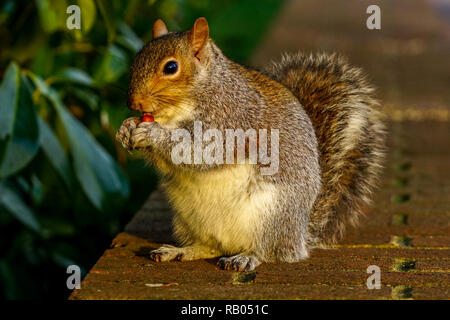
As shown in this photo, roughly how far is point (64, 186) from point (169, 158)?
619 mm

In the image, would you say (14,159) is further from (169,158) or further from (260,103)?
(260,103)

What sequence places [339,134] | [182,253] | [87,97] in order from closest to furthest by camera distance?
[182,253] → [339,134] → [87,97]

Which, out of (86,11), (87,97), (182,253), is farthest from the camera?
→ (87,97)

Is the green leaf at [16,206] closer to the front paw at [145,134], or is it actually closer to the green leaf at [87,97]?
the green leaf at [87,97]

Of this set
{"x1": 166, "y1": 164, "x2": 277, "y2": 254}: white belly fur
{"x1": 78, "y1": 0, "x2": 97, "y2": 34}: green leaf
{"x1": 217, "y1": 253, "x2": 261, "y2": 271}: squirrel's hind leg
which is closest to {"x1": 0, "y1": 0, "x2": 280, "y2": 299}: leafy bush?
{"x1": 78, "y1": 0, "x2": 97, "y2": 34}: green leaf

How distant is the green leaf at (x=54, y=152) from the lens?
250 centimetres

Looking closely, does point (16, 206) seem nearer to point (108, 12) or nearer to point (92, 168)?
point (92, 168)

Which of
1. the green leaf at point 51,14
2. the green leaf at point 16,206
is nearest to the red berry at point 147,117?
the green leaf at point 51,14

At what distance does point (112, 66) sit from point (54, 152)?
63cm

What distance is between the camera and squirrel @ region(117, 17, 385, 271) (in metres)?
2.07

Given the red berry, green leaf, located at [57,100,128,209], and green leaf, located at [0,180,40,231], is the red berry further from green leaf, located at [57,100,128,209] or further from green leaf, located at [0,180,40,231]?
green leaf, located at [0,180,40,231]

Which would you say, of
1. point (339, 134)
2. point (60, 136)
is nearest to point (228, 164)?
point (339, 134)

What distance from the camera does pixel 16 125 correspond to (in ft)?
7.54

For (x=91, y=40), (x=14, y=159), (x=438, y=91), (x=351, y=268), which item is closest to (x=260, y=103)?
(x=351, y=268)
